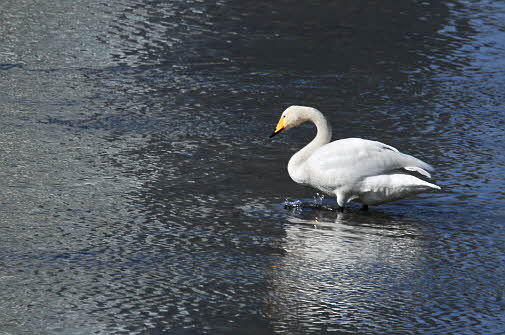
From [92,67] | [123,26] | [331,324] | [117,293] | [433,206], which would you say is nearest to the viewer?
[331,324]

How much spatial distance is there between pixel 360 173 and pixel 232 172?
1.40 meters

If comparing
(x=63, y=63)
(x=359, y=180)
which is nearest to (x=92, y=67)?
(x=63, y=63)

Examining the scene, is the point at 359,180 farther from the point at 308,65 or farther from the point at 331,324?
the point at 308,65

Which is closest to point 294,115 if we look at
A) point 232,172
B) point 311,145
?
point 311,145

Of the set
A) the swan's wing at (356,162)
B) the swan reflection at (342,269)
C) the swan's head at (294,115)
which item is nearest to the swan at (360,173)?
the swan's wing at (356,162)

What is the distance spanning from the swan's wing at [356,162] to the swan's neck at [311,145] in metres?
0.14

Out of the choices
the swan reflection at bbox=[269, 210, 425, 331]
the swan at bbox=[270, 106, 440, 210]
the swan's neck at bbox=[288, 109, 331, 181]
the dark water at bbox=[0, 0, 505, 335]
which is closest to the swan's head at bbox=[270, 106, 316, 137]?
the swan's neck at bbox=[288, 109, 331, 181]

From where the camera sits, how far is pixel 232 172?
8.52 m

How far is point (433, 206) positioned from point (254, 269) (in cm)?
213

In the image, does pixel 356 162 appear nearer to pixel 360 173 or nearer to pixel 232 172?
pixel 360 173

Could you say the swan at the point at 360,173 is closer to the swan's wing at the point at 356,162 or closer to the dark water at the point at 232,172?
the swan's wing at the point at 356,162

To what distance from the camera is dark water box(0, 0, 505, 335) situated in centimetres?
574

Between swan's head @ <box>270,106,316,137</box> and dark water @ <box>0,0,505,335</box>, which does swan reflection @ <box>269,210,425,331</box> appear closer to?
dark water @ <box>0,0,505,335</box>

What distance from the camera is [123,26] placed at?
47.5 ft
